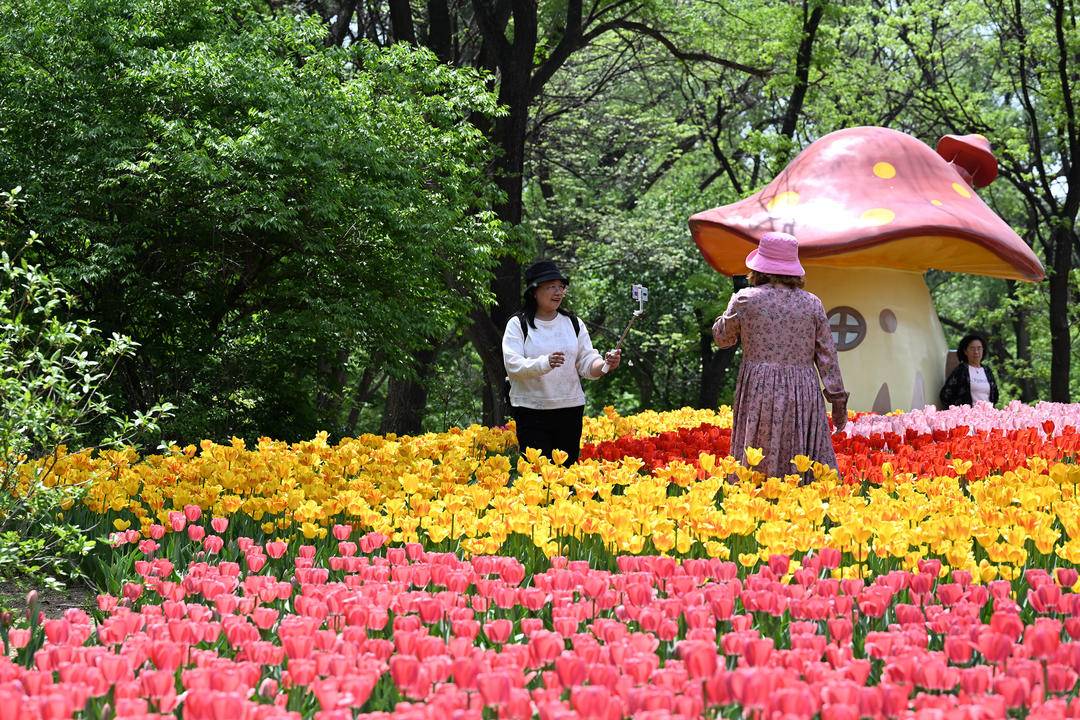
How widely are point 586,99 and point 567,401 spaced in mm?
13895

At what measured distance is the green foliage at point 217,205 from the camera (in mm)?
9891

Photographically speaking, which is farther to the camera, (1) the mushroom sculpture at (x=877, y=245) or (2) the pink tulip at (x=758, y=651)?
(1) the mushroom sculpture at (x=877, y=245)

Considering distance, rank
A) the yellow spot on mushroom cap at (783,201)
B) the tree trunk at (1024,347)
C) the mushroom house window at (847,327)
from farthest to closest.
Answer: the tree trunk at (1024,347)
the mushroom house window at (847,327)
the yellow spot on mushroom cap at (783,201)

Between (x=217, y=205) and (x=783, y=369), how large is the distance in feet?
16.9

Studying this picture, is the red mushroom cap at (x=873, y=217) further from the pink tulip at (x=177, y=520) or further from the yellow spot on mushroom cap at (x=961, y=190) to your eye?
the pink tulip at (x=177, y=520)

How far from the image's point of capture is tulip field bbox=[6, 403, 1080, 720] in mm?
2441

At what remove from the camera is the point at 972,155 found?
13445 mm

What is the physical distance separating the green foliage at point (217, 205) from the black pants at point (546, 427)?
3.10 meters

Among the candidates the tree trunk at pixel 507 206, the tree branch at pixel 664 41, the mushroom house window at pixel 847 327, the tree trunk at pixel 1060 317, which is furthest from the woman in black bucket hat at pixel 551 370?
the tree trunk at pixel 1060 317

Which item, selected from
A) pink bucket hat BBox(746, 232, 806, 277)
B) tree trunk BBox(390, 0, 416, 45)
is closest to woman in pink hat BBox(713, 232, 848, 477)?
pink bucket hat BBox(746, 232, 806, 277)

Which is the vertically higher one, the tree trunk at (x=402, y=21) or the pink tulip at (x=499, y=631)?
the tree trunk at (x=402, y=21)

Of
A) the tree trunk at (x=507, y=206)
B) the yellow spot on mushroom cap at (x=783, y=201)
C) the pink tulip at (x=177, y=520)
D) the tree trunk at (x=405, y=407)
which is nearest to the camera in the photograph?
the pink tulip at (x=177, y=520)

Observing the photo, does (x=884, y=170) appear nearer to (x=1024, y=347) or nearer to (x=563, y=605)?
(x=563, y=605)

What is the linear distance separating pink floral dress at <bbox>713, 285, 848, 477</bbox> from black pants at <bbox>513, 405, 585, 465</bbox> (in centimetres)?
123
